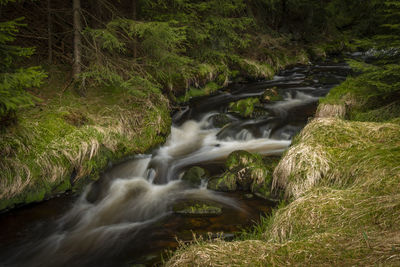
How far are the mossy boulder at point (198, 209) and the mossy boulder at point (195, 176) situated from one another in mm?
961

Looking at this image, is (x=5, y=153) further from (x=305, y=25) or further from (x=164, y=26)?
(x=305, y=25)

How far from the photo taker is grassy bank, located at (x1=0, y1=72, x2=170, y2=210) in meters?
5.26

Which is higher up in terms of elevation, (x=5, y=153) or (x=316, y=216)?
(x=5, y=153)

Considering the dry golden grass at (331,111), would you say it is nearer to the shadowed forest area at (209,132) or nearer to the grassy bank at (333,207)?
the shadowed forest area at (209,132)

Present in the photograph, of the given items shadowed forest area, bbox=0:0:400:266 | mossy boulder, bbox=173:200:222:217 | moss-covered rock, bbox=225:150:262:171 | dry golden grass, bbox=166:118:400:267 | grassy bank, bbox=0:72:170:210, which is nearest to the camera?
dry golden grass, bbox=166:118:400:267

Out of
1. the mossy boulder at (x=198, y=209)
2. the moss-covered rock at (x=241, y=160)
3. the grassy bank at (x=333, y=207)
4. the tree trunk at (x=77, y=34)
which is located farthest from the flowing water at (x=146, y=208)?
the tree trunk at (x=77, y=34)

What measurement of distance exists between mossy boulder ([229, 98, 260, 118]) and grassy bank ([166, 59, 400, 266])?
4.16 metres

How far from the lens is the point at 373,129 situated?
5.25 meters

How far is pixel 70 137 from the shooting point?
20.2 feet

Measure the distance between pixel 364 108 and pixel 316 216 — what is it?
5.02 metres

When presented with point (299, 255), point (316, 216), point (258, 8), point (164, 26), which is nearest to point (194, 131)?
point (164, 26)

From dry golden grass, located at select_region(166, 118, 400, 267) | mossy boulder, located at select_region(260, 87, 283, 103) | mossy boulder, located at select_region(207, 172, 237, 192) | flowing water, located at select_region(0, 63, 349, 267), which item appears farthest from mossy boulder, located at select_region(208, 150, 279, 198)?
mossy boulder, located at select_region(260, 87, 283, 103)

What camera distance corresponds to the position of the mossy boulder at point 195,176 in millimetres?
6700

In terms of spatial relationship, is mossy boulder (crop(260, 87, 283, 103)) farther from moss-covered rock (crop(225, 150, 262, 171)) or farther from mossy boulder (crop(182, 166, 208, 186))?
mossy boulder (crop(182, 166, 208, 186))
